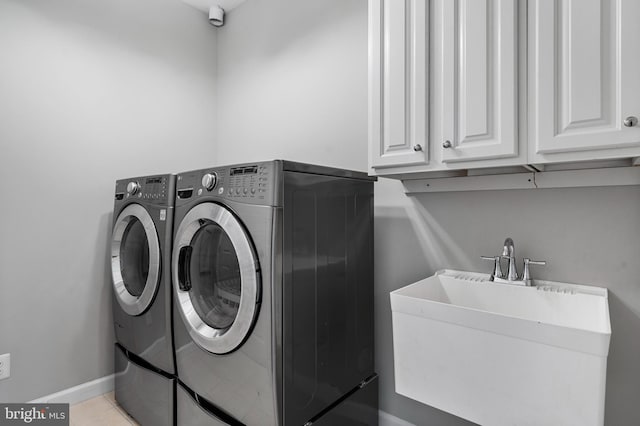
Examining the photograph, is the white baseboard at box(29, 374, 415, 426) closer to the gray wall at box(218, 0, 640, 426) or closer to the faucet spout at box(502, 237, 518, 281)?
the gray wall at box(218, 0, 640, 426)

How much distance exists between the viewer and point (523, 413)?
3.33 feet

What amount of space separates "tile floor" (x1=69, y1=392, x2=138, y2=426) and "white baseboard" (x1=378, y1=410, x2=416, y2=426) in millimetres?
1335

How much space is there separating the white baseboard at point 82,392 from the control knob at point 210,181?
5.35 feet

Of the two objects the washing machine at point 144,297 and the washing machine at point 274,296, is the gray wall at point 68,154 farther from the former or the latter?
the washing machine at point 274,296

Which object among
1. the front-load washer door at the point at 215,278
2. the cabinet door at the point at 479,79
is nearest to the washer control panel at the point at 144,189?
the front-load washer door at the point at 215,278

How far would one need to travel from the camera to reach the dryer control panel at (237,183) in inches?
50.1

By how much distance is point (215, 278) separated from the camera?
60.2 inches

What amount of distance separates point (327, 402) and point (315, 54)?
6.31 ft

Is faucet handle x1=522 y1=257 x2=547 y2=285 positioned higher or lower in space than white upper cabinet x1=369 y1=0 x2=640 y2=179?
lower

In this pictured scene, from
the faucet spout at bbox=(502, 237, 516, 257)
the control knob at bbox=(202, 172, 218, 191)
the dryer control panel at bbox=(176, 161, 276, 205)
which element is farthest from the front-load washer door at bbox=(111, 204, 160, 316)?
the faucet spout at bbox=(502, 237, 516, 257)

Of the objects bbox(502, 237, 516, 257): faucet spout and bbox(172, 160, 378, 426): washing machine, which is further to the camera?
bbox(502, 237, 516, 257): faucet spout

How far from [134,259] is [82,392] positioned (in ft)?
2.97

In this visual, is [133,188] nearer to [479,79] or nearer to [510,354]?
[479,79]

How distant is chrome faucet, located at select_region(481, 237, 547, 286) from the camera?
1.36m
